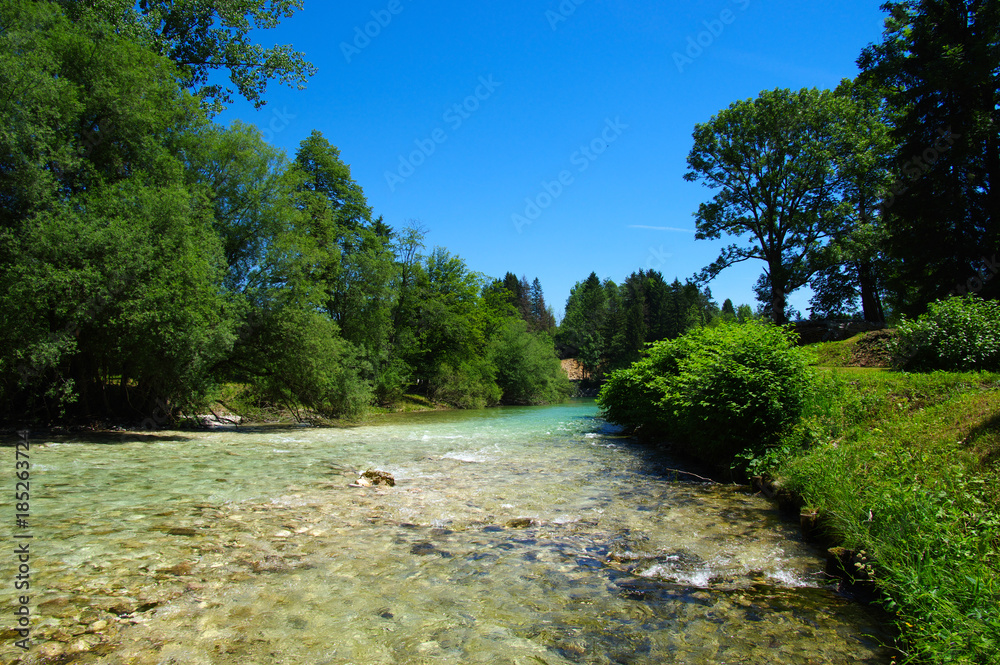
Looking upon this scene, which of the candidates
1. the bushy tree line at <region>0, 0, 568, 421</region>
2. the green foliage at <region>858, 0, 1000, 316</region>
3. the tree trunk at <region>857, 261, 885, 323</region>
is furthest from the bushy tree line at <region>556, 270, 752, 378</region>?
the bushy tree line at <region>0, 0, 568, 421</region>

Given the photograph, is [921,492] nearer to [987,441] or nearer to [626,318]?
[987,441]

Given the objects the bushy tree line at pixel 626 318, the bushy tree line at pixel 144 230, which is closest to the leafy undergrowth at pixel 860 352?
the bushy tree line at pixel 144 230


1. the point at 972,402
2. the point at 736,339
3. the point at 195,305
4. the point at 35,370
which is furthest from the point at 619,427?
the point at 35,370

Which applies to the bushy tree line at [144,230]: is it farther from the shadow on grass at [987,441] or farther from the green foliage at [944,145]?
the green foliage at [944,145]

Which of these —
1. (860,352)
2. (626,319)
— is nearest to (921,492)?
(860,352)

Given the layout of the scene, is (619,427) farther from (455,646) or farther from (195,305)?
(455,646)

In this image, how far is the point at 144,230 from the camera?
14.5m

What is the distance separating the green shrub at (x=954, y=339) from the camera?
1069 centimetres

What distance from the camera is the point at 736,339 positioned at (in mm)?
10414

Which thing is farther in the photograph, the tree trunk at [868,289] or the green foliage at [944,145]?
the tree trunk at [868,289]

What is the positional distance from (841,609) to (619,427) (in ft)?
60.9

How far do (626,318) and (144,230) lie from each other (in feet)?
267

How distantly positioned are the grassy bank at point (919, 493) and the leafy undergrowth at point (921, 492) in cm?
1

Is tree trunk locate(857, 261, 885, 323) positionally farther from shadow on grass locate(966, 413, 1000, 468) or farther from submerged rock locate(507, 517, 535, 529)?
submerged rock locate(507, 517, 535, 529)
